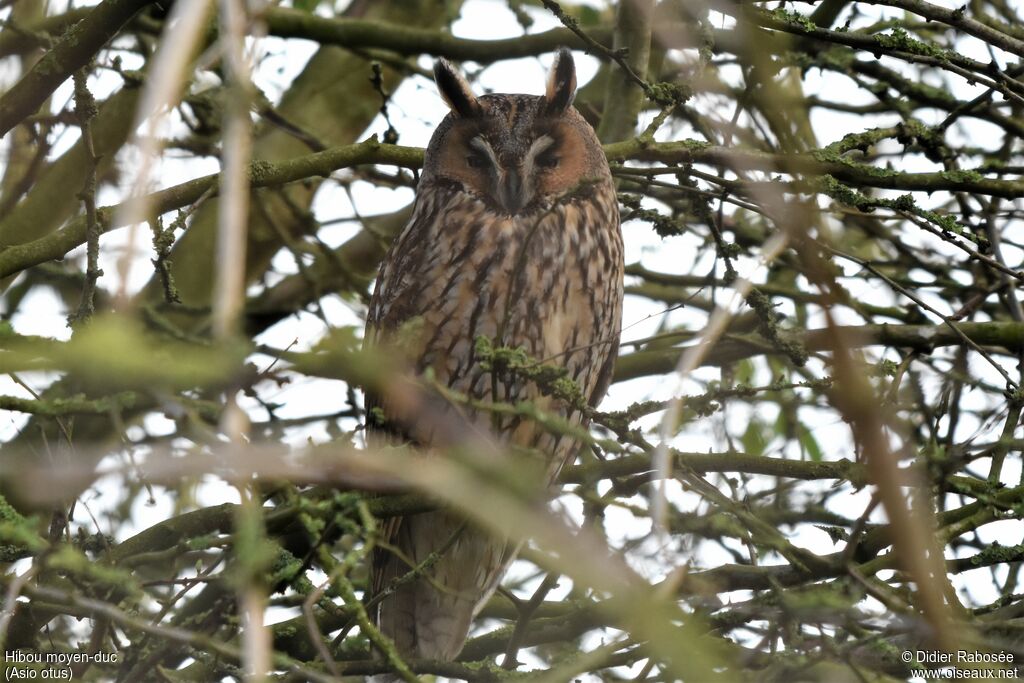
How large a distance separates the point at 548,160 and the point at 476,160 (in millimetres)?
202

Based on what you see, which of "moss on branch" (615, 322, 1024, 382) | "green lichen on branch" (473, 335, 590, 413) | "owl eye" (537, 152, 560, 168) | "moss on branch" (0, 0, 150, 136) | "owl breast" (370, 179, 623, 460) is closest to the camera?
"green lichen on branch" (473, 335, 590, 413)

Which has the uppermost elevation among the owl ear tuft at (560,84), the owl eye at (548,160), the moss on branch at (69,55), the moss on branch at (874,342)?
the owl ear tuft at (560,84)

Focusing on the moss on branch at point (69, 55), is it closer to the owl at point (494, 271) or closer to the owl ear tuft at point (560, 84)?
the owl at point (494, 271)

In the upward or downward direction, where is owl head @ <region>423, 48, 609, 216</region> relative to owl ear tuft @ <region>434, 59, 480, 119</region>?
downward

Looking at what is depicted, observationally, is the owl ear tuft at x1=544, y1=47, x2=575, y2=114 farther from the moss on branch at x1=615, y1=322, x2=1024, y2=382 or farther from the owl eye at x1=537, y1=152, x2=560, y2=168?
the moss on branch at x1=615, y1=322, x2=1024, y2=382

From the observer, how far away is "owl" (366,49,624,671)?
2.94 m

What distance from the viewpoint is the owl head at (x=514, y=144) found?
2984mm

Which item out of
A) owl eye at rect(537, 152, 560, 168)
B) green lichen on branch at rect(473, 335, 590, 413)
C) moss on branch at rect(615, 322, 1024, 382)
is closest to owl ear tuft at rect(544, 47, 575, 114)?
owl eye at rect(537, 152, 560, 168)

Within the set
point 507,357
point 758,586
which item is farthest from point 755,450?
point 507,357

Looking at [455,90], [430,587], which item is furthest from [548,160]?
[430,587]

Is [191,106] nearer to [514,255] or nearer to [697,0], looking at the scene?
[514,255]

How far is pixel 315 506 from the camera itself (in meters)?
1.58

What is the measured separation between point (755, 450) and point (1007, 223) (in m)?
1.00

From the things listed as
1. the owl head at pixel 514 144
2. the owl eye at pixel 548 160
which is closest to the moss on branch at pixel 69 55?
the owl head at pixel 514 144
